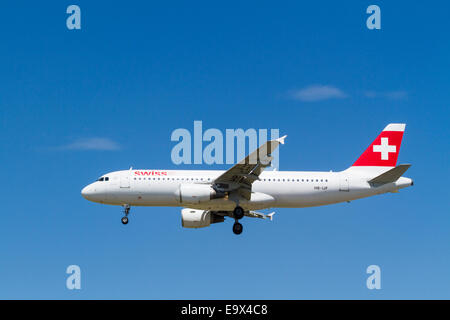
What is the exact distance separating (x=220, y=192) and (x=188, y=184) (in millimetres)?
2438

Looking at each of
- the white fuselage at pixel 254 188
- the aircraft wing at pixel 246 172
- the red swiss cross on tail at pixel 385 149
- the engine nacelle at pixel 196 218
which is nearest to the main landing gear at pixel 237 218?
the white fuselage at pixel 254 188

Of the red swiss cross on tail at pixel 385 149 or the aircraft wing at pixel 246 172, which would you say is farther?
the red swiss cross on tail at pixel 385 149

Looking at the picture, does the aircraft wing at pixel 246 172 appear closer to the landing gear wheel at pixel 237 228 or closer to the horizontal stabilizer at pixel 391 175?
the landing gear wheel at pixel 237 228

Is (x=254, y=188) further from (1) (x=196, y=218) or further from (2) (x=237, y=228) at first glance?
(1) (x=196, y=218)

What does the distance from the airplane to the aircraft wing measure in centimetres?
7

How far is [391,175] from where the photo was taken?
56.8 metres

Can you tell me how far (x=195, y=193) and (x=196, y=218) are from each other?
6513 millimetres

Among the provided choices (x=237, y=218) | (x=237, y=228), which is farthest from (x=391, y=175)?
(x=237, y=228)

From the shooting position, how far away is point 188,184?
55.7 meters

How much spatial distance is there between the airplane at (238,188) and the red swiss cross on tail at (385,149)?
2.63ft

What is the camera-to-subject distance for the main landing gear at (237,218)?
56.6 meters

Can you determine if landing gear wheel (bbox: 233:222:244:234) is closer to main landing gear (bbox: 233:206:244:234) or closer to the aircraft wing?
main landing gear (bbox: 233:206:244:234)
